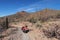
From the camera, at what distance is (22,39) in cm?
2002

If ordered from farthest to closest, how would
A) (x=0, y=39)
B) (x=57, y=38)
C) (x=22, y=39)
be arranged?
(x=0, y=39) < (x=22, y=39) < (x=57, y=38)

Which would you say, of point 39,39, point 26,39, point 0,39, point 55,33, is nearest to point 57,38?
point 55,33

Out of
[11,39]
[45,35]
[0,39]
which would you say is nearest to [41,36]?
[45,35]

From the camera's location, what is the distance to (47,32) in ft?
68.1

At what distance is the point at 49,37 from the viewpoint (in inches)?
765

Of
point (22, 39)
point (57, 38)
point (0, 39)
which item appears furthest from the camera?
point (0, 39)

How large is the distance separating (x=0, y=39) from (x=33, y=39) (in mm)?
5474

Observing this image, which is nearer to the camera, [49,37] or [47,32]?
[49,37]

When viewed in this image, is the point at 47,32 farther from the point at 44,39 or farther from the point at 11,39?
the point at 11,39

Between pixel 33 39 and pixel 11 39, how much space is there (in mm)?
3135

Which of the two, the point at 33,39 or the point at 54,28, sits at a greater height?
the point at 54,28

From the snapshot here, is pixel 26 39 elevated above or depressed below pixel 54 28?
below

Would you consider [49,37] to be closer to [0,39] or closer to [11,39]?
[11,39]

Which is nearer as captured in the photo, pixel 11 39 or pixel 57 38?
pixel 57 38
